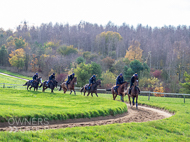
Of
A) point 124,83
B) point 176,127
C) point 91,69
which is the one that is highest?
point 91,69

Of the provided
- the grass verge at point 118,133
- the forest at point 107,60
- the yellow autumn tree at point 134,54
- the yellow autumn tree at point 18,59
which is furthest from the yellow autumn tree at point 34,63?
the grass verge at point 118,133

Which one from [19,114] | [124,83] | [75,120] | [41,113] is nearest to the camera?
[19,114]

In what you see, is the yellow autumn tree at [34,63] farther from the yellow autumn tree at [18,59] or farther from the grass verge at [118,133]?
Answer: the grass verge at [118,133]

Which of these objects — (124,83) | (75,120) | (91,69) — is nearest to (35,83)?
(124,83)

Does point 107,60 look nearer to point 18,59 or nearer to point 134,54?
point 134,54

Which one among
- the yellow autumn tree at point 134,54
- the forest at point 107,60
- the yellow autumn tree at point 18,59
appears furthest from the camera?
the yellow autumn tree at point 18,59

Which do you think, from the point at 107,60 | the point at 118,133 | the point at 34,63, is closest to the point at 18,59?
the point at 34,63

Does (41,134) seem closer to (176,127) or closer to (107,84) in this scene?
(176,127)

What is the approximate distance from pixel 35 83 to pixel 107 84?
1080 inches

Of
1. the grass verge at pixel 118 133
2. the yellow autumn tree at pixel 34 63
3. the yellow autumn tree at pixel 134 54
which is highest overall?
the yellow autumn tree at pixel 134 54

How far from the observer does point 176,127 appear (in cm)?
1113

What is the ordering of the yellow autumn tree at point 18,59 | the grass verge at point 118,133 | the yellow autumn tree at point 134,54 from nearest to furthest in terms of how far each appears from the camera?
the grass verge at point 118,133, the yellow autumn tree at point 134,54, the yellow autumn tree at point 18,59

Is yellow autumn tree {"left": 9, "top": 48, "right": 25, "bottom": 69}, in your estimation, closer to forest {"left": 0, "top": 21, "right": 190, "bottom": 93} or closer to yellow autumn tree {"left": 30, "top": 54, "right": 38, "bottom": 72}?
forest {"left": 0, "top": 21, "right": 190, "bottom": 93}

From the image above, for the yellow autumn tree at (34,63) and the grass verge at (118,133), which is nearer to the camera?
the grass verge at (118,133)
